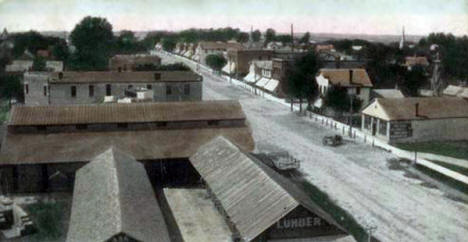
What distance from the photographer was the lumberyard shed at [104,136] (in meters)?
36.2

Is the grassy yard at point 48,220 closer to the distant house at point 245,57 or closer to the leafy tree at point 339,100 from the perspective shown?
the leafy tree at point 339,100

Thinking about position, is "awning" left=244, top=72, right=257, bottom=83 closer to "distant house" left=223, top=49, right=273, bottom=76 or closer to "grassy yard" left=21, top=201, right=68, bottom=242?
"distant house" left=223, top=49, right=273, bottom=76

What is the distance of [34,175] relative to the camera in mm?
36125

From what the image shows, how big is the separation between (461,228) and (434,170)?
39.5 ft

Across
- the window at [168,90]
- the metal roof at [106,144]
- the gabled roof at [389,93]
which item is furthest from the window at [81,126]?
the gabled roof at [389,93]

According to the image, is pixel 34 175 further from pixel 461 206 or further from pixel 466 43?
pixel 466 43

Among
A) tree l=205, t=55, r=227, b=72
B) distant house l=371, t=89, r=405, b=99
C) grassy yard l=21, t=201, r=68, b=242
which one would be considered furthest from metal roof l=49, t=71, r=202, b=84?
tree l=205, t=55, r=227, b=72

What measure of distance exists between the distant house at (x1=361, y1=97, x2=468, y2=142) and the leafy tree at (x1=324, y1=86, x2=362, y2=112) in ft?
21.4

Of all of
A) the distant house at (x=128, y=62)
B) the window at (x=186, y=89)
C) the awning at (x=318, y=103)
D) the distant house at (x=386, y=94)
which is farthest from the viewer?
the distant house at (x=128, y=62)

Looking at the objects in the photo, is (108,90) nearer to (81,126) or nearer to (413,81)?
(81,126)

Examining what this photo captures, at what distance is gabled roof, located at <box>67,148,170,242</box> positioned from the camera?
2359cm

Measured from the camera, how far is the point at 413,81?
80.3 metres

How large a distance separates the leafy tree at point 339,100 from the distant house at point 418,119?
21.4ft

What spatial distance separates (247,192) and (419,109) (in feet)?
107
